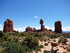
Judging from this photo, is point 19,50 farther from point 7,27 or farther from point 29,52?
point 7,27

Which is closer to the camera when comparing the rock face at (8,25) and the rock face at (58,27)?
the rock face at (8,25)

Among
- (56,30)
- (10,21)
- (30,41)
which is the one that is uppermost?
(10,21)

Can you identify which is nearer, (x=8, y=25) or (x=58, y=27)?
(x=8, y=25)

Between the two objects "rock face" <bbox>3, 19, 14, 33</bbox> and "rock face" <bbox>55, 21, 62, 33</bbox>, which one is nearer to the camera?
"rock face" <bbox>3, 19, 14, 33</bbox>

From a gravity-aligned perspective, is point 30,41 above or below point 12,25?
below

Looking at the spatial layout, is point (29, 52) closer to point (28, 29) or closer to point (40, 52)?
point (40, 52)

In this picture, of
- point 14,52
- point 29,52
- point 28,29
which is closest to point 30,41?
point 29,52

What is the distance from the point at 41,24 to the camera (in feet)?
252

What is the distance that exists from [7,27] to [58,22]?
32.3m

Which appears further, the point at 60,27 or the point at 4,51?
the point at 60,27

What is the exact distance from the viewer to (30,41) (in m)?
15.9

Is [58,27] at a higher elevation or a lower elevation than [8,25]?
lower

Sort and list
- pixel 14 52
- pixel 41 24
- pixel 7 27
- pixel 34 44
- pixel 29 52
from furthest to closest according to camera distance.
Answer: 1. pixel 41 24
2. pixel 7 27
3. pixel 34 44
4. pixel 29 52
5. pixel 14 52

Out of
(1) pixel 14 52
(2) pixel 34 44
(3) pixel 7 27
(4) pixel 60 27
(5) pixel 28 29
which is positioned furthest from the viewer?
(5) pixel 28 29
